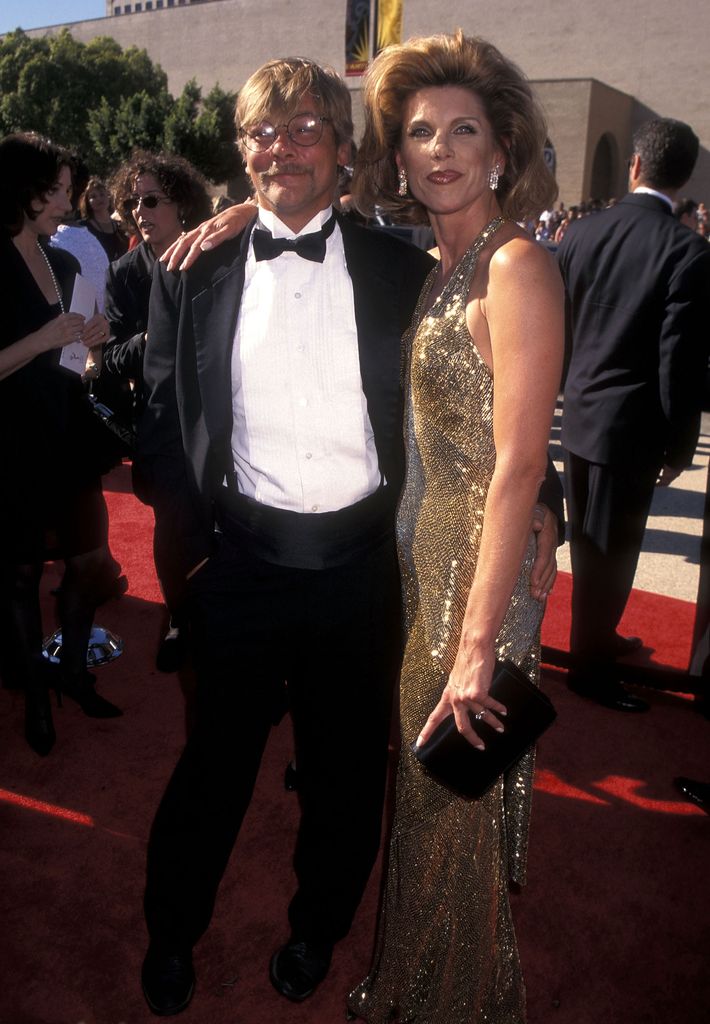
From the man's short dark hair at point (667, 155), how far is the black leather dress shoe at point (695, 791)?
2.37 metres

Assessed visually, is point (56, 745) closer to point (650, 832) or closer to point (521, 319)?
point (650, 832)

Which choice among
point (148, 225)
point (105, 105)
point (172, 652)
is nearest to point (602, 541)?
point (172, 652)

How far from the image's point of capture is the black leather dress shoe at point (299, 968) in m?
2.11

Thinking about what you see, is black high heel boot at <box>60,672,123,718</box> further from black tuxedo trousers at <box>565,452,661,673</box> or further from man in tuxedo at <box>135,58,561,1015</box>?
black tuxedo trousers at <box>565,452,661,673</box>

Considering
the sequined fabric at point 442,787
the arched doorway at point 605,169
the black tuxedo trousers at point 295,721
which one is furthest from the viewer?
the arched doorway at point 605,169

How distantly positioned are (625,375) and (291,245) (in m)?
1.87

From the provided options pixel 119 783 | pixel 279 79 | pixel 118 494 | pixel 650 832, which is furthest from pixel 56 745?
pixel 118 494

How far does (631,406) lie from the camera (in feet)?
10.6

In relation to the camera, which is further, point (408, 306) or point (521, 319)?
point (408, 306)

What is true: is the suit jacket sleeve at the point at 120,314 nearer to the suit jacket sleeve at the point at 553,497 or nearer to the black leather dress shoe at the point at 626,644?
the suit jacket sleeve at the point at 553,497

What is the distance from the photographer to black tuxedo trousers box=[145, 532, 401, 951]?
1936mm

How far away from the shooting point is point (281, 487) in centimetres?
188

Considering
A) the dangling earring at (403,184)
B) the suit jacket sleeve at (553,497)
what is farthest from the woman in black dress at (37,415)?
the suit jacket sleeve at (553,497)

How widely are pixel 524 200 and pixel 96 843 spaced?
2278 millimetres
